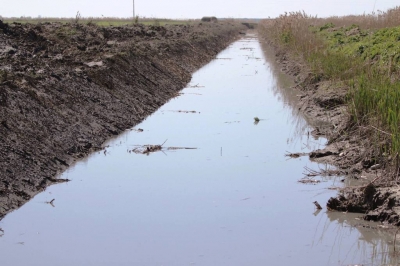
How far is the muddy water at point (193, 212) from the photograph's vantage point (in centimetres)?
546

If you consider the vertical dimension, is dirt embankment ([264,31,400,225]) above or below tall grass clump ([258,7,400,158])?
below

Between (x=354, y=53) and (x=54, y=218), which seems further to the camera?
(x=354, y=53)

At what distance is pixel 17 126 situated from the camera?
27.1ft

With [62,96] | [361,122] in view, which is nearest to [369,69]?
[361,122]

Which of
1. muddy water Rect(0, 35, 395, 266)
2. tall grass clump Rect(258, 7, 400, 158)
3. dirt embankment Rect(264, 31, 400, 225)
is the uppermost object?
tall grass clump Rect(258, 7, 400, 158)

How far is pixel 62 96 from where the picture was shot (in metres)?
10.5

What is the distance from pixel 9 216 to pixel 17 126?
89.6 inches

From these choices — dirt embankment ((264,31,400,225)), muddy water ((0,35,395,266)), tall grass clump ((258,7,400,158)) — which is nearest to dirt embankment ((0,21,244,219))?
muddy water ((0,35,395,266))

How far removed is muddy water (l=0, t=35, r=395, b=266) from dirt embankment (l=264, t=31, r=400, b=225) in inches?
7.8

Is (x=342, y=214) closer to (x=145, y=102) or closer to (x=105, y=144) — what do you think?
(x=105, y=144)

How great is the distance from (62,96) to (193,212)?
15.6 feet

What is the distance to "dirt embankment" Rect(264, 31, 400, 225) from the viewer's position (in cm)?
Answer: 616

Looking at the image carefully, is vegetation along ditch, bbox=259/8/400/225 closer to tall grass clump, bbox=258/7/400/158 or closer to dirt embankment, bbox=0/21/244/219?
tall grass clump, bbox=258/7/400/158

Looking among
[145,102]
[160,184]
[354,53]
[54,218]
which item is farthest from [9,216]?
[354,53]
